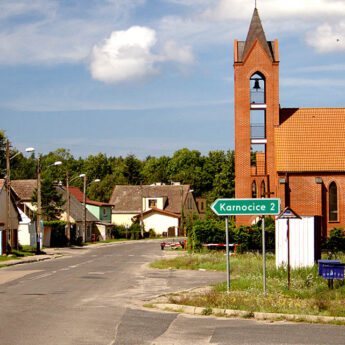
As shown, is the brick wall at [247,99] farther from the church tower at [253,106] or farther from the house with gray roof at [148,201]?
the house with gray roof at [148,201]

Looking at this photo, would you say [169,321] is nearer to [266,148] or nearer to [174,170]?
[266,148]

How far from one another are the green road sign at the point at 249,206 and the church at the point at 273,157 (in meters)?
27.6

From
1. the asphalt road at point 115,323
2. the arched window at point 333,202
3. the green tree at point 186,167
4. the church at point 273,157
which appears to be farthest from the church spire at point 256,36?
the green tree at point 186,167

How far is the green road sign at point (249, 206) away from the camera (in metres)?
14.7

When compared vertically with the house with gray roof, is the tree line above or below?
above

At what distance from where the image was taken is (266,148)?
144 ft

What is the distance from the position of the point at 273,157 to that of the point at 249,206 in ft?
96.6

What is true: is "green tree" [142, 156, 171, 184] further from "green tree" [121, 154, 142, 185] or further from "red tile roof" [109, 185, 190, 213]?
"red tile roof" [109, 185, 190, 213]

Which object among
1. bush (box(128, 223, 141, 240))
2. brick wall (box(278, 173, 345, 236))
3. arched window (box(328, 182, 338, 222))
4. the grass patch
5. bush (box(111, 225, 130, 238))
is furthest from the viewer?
bush (box(111, 225, 130, 238))

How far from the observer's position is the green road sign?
14.7m

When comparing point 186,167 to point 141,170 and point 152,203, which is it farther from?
point 152,203

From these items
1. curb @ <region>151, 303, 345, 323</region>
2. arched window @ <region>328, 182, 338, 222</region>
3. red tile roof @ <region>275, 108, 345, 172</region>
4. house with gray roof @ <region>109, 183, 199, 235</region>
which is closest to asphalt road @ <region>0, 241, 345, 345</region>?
curb @ <region>151, 303, 345, 323</region>

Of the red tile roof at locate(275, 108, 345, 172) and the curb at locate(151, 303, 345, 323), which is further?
the red tile roof at locate(275, 108, 345, 172)

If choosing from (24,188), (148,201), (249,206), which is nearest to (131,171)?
(148,201)
